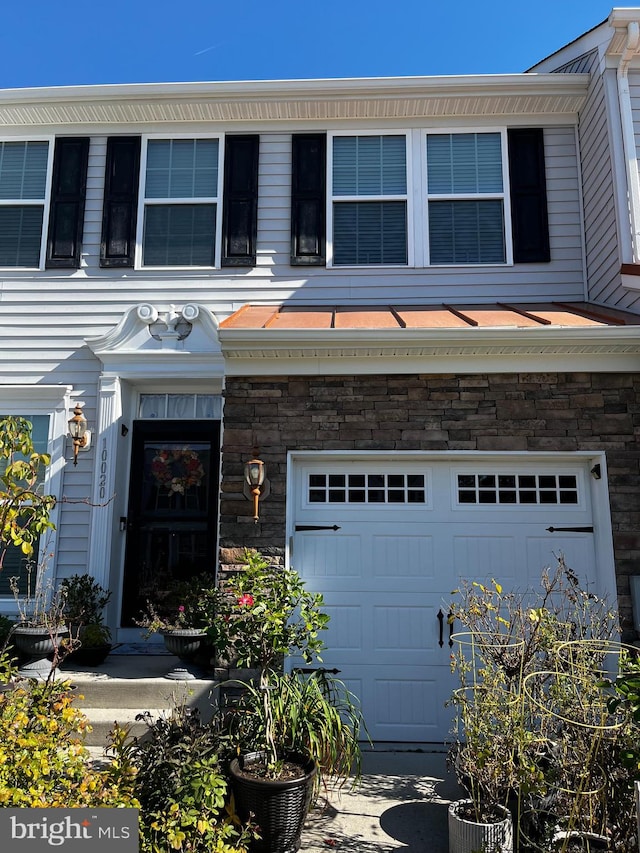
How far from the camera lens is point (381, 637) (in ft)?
18.1

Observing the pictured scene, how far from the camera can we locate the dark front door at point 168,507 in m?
6.91

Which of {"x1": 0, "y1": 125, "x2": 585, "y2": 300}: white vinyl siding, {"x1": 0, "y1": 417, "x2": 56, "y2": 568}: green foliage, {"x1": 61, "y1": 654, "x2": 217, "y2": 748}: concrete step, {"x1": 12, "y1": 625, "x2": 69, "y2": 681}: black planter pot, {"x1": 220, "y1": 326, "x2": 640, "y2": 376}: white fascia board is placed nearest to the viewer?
{"x1": 0, "y1": 417, "x2": 56, "y2": 568}: green foliage

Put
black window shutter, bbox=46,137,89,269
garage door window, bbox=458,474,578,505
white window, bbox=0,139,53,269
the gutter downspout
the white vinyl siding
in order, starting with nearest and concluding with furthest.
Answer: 1. garage door window, bbox=458,474,578,505
2. the gutter downspout
3. the white vinyl siding
4. black window shutter, bbox=46,137,89,269
5. white window, bbox=0,139,53,269

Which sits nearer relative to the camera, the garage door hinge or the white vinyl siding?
the garage door hinge

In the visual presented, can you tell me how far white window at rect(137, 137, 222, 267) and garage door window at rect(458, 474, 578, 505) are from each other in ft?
12.5

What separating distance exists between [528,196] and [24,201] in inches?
229

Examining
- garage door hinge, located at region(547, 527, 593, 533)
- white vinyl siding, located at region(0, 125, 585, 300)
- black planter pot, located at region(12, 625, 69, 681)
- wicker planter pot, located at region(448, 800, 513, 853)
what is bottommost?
wicker planter pot, located at region(448, 800, 513, 853)

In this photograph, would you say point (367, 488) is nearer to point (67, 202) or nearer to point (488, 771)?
point (488, 771)

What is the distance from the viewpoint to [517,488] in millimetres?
5715

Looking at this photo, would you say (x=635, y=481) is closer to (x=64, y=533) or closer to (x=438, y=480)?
(x=438, y=480)

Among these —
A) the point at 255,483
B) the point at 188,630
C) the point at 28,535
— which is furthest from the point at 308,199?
the point at 28,535

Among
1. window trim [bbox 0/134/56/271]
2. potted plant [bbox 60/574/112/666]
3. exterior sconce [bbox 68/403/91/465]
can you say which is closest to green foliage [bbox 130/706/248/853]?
potted plant [bbox 60/574/112/666]

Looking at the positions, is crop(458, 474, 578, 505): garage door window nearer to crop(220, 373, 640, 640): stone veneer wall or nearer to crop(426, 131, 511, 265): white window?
crop(220, 373, 640, 640): stone veneer wall

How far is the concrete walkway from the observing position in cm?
378
